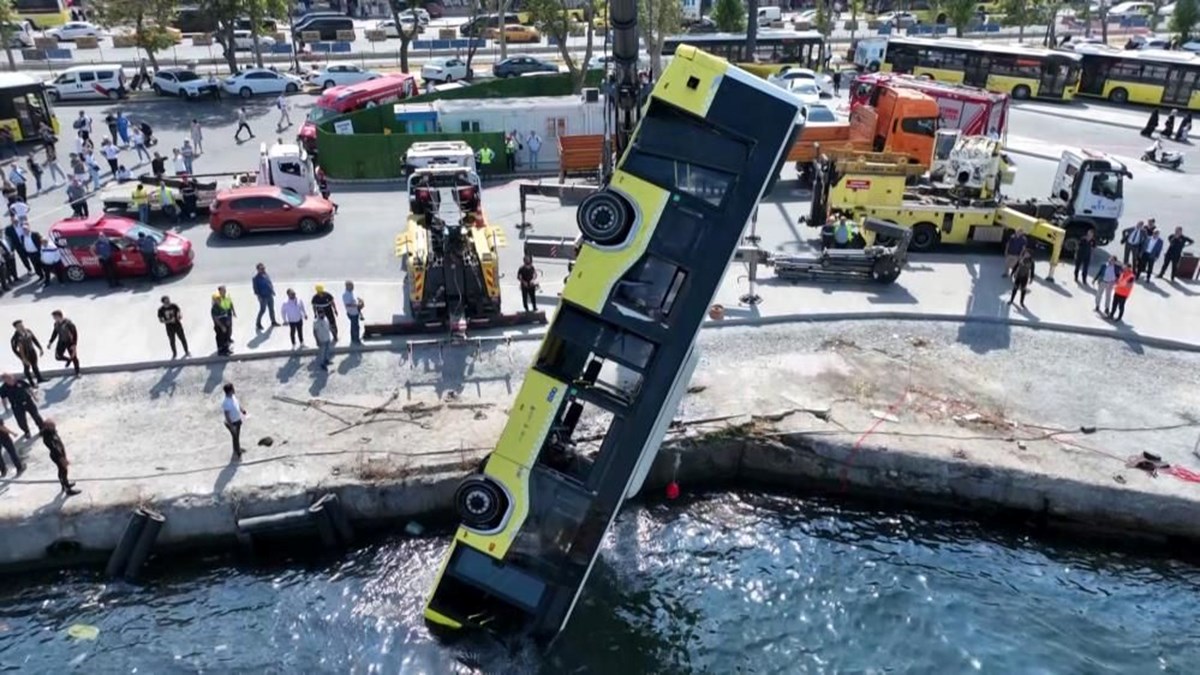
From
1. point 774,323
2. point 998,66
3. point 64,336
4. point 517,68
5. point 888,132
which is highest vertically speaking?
point 998,66

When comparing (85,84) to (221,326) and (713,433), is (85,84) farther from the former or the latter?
(713,433)

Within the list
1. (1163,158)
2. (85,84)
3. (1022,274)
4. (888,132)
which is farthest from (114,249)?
(1163,158)

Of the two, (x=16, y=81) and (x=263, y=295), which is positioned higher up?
(x=16, y=81)

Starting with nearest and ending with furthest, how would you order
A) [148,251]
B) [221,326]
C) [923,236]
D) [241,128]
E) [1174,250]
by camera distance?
[221,326] → [148,251] → [1174,250] → [923,236] → [241,128]

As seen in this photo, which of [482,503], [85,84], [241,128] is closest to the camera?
[482,503]

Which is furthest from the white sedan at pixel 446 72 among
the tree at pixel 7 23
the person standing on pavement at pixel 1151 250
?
the person standing on pavement at pixel 1151 250

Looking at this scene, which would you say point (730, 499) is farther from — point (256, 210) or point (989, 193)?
point (256, 210)

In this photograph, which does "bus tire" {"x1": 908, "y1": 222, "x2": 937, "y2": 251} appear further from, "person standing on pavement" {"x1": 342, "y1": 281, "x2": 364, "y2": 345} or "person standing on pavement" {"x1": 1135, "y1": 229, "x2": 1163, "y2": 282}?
"person standing on pavement" {"x1": 342, "y1": 281, "x2": 364, "y2": 345}
